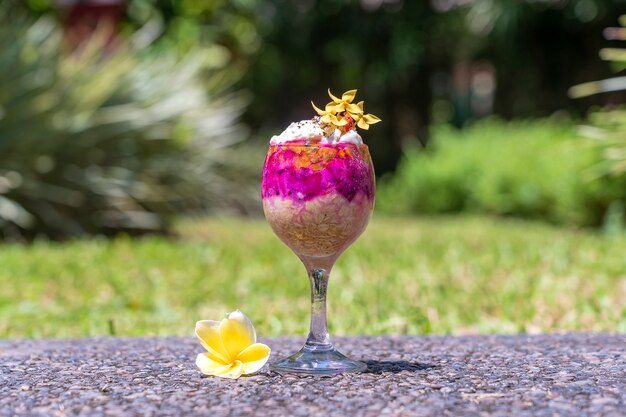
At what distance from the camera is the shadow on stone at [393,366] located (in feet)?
10.7

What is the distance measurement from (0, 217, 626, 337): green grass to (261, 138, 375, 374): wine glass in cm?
147

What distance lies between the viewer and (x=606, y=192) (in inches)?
394

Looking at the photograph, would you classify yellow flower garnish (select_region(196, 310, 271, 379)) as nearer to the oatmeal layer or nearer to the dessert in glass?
the dessert in glass

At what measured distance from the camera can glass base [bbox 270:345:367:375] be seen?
319 cm

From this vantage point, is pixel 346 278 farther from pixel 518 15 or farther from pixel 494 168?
pixel 518 15

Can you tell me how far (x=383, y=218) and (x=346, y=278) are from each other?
7374 millimetres

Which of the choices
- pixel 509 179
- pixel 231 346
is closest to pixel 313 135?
pixel 231 346

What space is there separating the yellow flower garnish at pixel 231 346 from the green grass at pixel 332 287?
1551mm

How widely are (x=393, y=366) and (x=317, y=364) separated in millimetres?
281

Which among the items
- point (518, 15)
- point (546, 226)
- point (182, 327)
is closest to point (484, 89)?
point (518, 15)

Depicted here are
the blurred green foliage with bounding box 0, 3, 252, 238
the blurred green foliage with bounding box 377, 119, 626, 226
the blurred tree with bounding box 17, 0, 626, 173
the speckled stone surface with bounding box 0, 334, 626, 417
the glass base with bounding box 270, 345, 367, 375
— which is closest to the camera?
the speckled stone surface with bounding box 0, 334, 626, 417

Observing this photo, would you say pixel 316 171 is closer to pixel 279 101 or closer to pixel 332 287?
pixel 332 287

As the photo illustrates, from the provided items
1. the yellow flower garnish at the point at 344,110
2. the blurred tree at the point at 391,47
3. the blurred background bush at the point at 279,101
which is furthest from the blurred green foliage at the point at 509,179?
the yellow flower garnish at the point at 344,110

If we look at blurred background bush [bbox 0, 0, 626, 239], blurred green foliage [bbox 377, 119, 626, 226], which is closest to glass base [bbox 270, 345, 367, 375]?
blurred background bush [bbox 0, 0, 626, 239]
